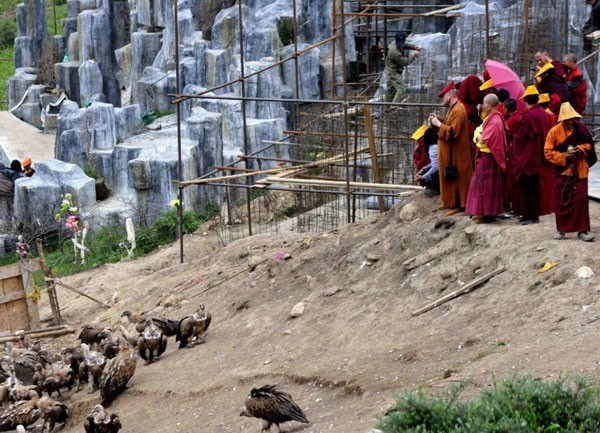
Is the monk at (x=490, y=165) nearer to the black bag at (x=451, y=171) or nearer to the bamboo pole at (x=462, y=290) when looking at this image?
the black bag at (x=451, y=171)

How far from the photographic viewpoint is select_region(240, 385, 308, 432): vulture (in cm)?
817

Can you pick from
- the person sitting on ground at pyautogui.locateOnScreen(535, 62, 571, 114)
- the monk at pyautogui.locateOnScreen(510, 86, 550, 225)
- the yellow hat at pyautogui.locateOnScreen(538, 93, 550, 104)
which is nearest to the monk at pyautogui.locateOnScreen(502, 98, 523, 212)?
the monk at pyautogui.locateOnScreen(510, 86, 550, 225)

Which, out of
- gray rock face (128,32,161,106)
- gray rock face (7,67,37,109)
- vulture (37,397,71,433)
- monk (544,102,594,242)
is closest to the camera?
monk (544,102,594,242)

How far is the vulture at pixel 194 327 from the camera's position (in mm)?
12320

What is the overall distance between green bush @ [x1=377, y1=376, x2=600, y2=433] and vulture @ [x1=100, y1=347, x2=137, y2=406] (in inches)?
205

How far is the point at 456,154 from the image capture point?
12.0 meters

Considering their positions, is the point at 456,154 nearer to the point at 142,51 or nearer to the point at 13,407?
the point at 13,407

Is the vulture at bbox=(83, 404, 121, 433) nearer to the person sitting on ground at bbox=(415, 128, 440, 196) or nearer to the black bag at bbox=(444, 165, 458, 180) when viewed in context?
the black bag at bbox=(444, 165, 458, 180)

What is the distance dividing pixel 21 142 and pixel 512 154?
79.1 ft

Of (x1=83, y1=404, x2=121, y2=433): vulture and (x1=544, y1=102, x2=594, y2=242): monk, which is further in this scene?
(x1=544, y1=102, x2=594, y2=242): monk

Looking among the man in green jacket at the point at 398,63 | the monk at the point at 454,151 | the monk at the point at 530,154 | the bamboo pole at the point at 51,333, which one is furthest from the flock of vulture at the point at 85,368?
the man in green jacket at the point at 398,63

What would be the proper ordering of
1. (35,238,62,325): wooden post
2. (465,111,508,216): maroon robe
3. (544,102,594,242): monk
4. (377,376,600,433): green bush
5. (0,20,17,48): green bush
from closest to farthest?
(377,376,600,433): green bush → (544,102,594,242): monk → (465,111,508,216): maroon robe → (35,238,62,325): wooden post → (0,20,17,48): green bush

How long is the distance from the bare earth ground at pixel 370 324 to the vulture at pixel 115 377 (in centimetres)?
15

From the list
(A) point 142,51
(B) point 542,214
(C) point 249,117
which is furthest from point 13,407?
(A) point 142,51
